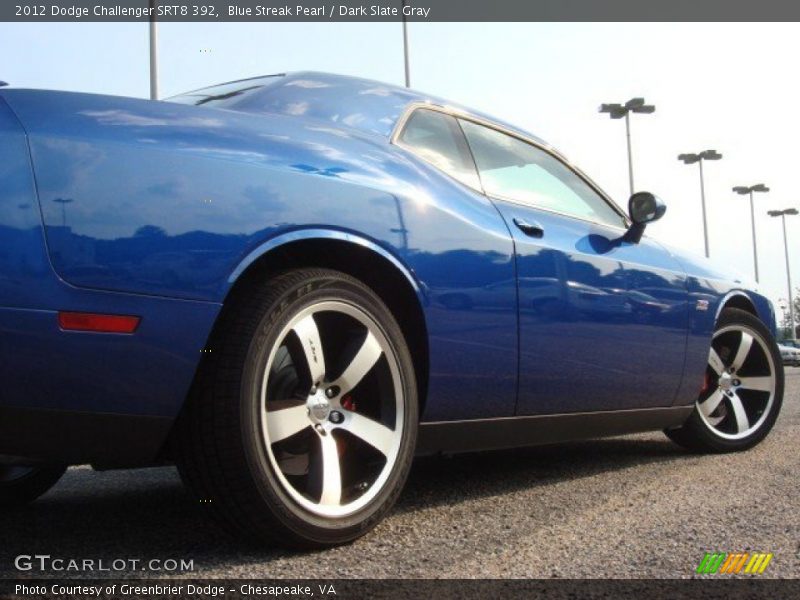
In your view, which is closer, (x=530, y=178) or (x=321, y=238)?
(x=321, y=238)

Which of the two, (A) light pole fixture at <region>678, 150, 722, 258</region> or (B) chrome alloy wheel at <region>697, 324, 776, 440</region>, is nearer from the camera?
(B) chrome alloy wheel at <region>697, 324, 776, 440</region>

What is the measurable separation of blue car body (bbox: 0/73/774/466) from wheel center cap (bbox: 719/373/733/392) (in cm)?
135

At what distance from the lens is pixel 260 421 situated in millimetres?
2350

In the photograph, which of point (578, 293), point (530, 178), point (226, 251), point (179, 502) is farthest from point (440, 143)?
point (179, 502)

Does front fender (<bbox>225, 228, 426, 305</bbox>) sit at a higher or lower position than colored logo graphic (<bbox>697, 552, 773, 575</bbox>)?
higher

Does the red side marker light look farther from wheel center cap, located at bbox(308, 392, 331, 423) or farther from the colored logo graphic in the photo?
the colored logo graphic

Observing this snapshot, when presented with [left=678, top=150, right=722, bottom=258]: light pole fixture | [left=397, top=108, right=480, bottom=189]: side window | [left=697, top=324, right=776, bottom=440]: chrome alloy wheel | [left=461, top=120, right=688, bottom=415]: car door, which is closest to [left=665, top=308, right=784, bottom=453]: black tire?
[left=697, top=324, right=776, bottom=440]: chrome alloy wheel

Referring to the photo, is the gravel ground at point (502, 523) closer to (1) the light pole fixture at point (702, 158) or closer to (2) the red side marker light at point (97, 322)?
(2) the red side marker light at point (97, 322)

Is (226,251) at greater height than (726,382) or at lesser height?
greater

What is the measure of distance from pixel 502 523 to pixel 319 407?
2.58 ft

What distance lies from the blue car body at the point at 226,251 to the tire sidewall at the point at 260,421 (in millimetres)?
130

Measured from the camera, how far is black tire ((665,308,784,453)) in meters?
4.62

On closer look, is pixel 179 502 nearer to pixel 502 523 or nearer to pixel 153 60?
pixel 502 523

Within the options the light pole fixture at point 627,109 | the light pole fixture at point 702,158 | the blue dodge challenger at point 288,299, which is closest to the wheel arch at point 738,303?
the blue dodge challenger at point 288,299
